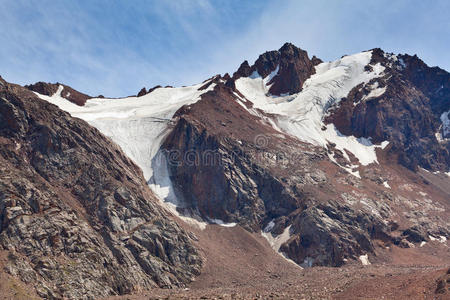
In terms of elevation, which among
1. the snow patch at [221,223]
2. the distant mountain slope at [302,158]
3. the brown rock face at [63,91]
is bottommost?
the snow patch at [221,223]

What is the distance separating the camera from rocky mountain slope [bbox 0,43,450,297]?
8225 cm

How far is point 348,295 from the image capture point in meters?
63.3

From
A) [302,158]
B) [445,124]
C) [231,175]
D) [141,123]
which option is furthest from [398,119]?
[141,123]

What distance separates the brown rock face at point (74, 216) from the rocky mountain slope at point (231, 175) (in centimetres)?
29

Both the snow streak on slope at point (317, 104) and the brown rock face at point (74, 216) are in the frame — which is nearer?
the brown rock face at point (74, 216)

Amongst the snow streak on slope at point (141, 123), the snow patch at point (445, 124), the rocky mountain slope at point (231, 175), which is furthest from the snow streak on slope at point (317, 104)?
the snow patch at point (445, 124)

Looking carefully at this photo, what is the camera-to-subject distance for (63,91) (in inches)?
5920

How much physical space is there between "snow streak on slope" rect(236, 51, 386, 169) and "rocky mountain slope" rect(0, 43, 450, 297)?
765 millimetres

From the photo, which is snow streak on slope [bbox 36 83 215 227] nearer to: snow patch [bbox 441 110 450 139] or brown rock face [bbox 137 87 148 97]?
brown rock face [bbox 137 87 148 97]

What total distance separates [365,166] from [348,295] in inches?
3309

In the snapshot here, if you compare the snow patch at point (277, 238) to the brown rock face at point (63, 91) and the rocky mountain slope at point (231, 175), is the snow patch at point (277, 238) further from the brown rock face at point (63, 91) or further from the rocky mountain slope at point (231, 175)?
the brown rock face at point (63, 91)

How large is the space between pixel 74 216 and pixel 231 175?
46.3m

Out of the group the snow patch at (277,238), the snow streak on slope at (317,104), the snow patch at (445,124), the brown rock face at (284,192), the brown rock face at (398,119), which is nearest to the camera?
the brown rock face at (284,192)

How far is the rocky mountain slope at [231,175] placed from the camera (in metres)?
82.2
